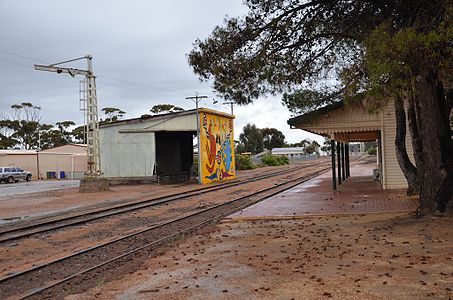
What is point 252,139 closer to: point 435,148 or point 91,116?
point 91,116

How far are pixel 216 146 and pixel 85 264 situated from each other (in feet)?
89.0

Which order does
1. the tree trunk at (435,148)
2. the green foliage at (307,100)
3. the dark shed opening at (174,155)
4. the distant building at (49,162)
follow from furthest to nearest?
the distant building at (49,162) → the dark shed opening at (174,155) → the green foliage at (307,100) → the tree trunk at (435,148)

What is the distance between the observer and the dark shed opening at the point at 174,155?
36.8 metres

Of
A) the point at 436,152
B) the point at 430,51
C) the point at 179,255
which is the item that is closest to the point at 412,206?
the point at 436,152

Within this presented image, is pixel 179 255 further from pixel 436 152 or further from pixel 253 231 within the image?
pixel 436 152

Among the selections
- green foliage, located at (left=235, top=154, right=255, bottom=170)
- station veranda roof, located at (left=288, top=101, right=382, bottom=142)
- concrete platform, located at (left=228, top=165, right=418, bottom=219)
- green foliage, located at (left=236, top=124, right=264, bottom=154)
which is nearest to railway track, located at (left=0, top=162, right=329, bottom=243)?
concrete platform, located at (left=228, top=165, right=418, bottom=219)

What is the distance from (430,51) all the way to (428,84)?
75.2 inches

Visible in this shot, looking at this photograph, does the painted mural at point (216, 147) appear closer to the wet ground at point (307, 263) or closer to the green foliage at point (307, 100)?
the green foliage at point (307, 100)

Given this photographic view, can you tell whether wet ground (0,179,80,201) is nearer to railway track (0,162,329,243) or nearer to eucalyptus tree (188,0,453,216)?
railway track (0,162,329,243)

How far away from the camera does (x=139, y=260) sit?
858 centimetres

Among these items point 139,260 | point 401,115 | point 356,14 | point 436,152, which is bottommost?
point 139,260

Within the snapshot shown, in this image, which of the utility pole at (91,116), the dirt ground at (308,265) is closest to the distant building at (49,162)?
the utility pole at (91,116)

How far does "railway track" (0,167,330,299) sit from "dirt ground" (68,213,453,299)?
0.68 metres

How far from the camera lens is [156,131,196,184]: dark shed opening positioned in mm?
36812
